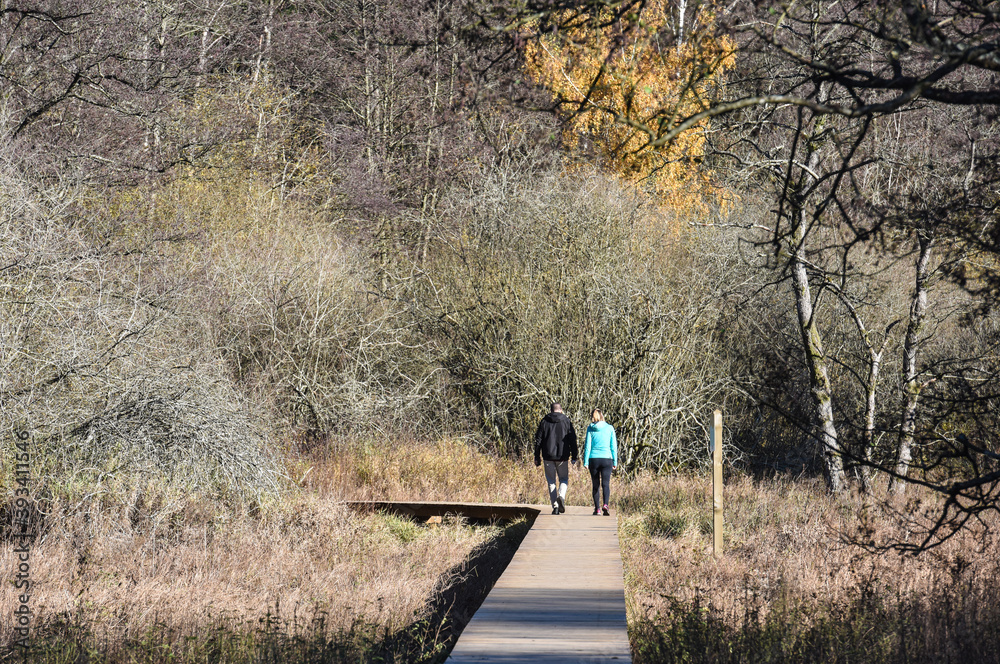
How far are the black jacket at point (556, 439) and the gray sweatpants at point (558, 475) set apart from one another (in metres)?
0.12

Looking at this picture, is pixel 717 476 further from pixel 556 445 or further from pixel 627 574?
pixel 556 445

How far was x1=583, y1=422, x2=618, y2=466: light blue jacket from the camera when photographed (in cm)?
1290

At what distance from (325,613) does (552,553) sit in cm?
304

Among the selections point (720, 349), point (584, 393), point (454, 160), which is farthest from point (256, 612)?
point (454, 160)

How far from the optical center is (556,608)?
7902 millimetres

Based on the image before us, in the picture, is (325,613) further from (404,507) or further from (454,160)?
(454,160)

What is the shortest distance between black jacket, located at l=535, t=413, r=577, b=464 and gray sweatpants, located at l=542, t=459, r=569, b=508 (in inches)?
4.7

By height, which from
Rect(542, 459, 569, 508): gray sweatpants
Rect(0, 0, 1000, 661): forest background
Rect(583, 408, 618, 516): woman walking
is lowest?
Rect(542, 459, 569, 508): gray sweatpants

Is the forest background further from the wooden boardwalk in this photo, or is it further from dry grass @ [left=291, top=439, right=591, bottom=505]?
the wooden boardwalk

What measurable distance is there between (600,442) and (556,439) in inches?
23.1

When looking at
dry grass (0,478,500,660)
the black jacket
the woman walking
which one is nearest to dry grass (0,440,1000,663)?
dry grass (0,478,500,660)

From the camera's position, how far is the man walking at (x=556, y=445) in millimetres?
13016

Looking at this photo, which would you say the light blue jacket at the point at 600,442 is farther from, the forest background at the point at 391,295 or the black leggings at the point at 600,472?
the forest background at the point at 391,295

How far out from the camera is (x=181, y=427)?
11.4m
